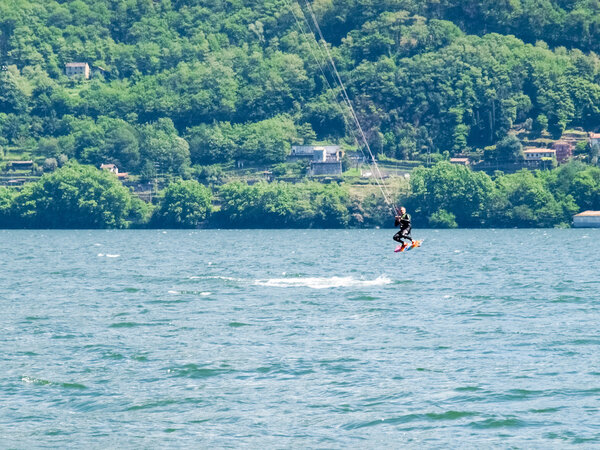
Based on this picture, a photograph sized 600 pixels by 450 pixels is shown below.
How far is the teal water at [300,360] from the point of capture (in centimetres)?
4134

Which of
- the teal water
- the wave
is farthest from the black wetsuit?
the wave

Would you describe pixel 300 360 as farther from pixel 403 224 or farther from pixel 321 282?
pixel 321 282

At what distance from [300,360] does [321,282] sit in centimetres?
4184

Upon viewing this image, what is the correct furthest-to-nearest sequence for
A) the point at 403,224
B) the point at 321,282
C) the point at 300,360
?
the point at 321,282 → the point at 300,360 → the point at 403,224

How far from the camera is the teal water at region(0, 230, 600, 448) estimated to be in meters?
41.3

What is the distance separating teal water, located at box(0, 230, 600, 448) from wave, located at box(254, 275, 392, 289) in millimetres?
324

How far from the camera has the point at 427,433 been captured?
134ft

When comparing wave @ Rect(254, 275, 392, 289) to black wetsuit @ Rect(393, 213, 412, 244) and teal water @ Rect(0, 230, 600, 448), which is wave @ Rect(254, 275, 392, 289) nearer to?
teal water @ Rect(0, 230, 600, 448)

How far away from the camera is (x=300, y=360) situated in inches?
2098

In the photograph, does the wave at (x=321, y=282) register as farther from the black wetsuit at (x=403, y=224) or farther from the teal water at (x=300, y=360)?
the black wetsuit at (x=403, y=224)

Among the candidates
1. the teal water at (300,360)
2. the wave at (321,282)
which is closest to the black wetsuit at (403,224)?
the teal water at (300,360)

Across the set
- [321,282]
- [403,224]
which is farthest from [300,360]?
[321,282]

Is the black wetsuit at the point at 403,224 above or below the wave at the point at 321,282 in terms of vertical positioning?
above

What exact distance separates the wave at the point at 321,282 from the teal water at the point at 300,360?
0.32 m
